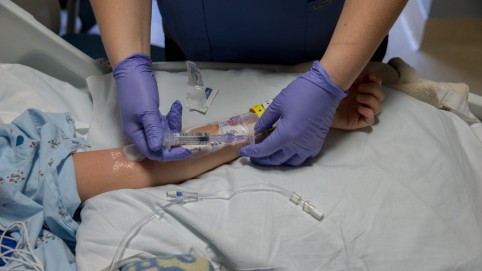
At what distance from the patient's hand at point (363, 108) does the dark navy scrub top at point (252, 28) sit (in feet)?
0.70

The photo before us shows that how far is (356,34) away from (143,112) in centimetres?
53

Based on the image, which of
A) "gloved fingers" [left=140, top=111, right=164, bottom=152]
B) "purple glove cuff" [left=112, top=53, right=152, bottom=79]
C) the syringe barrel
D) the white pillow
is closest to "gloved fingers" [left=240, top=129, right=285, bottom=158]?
the syringe barrel

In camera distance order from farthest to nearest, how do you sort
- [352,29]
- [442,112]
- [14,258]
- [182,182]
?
[442,112]
[182,182]
[352,29]
[14,258]

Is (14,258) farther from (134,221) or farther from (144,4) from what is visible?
(144,4)

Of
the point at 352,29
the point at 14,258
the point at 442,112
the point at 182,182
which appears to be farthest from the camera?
the point at 442,112

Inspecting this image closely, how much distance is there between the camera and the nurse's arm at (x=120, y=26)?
1212mm

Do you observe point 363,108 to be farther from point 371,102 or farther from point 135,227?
point 135,227

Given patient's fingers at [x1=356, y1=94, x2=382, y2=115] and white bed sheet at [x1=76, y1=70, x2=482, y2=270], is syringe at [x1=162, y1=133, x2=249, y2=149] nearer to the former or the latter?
white bed sheet at [x1=76, y1=70, x2=482, y2=270]

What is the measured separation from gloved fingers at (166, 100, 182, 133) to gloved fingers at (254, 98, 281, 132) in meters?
0.20

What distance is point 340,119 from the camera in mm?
1250

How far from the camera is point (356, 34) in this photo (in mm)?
1066

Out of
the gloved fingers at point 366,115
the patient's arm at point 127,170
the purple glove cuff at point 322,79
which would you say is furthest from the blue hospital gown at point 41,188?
the gloved fingers at point 366,115

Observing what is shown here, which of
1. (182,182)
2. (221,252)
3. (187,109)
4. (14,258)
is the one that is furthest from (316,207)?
(14,258)

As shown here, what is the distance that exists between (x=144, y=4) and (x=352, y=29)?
0.57 metres
